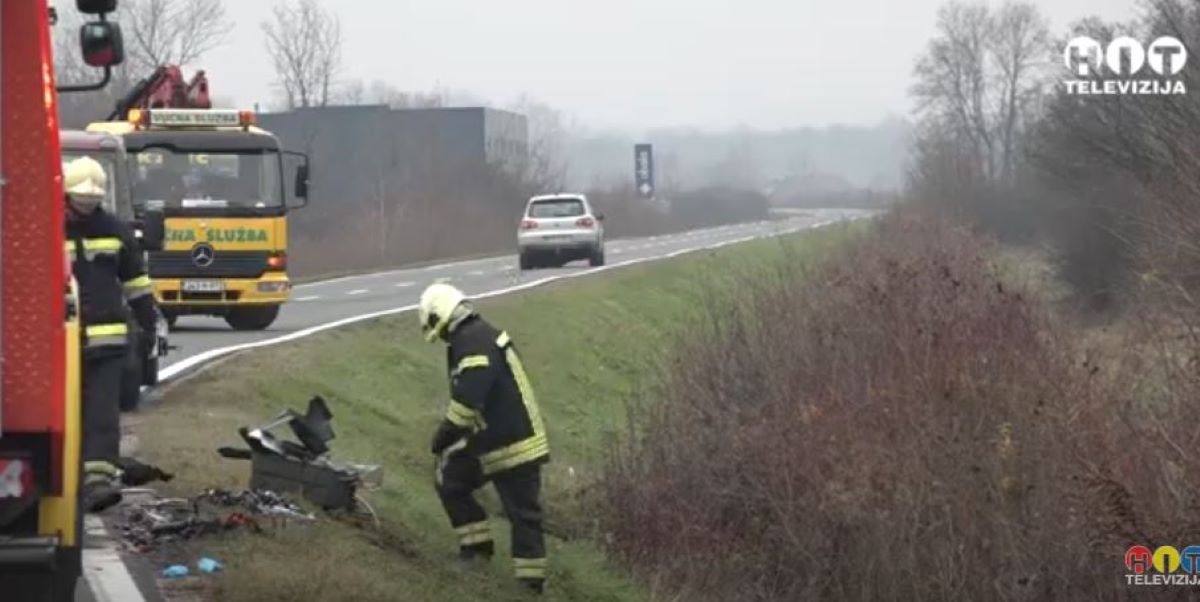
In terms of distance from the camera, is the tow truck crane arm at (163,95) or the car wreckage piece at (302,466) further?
the tow truck crane arm at (163,95)

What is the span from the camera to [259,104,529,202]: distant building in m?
69.6

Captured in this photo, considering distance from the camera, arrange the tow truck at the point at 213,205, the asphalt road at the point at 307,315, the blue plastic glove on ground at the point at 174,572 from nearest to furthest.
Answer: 1. the asphalt road at the point at 307,315
2. the blue plastic glove on ground at the point at 174,572
3. the tow truck at the point at 213,205

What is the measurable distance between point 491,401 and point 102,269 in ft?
7.37

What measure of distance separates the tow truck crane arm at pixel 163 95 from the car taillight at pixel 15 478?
59.8 feet

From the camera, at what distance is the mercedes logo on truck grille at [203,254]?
884 inches

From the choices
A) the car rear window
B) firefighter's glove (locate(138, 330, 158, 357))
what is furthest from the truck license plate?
the car rear window

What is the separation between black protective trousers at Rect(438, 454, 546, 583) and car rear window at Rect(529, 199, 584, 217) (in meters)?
32.4

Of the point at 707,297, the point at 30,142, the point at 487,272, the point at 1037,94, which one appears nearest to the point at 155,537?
the point at 30,142

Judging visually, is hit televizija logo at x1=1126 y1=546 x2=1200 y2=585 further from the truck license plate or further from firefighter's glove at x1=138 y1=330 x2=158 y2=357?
the truck license plate

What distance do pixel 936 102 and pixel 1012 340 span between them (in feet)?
244

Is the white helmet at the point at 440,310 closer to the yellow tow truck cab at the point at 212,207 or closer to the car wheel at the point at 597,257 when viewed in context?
the yellow tow truck cab at the point at 212,207

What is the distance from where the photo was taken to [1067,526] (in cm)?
1395

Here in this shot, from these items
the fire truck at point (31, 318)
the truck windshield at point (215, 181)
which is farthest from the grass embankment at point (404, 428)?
the fire truck at point (31, 318)

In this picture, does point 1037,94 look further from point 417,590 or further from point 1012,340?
point 417,590
